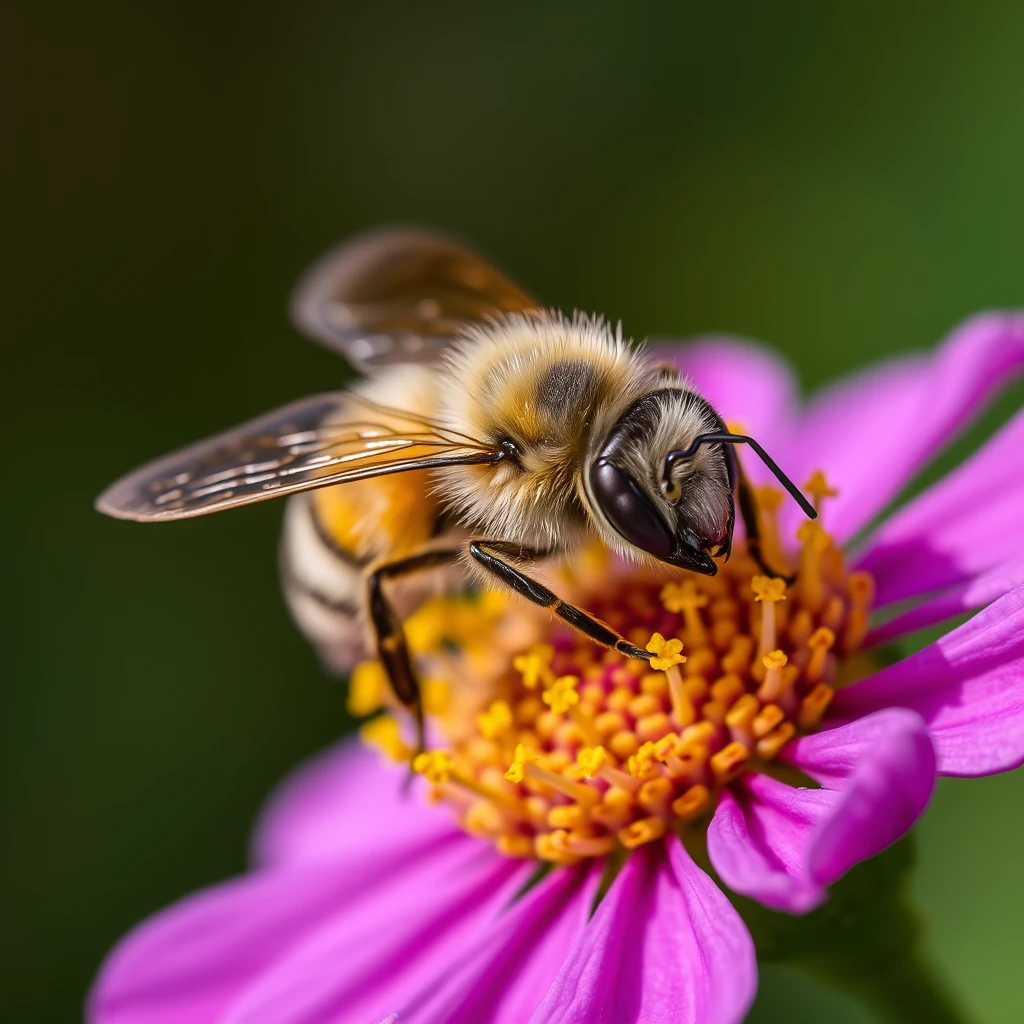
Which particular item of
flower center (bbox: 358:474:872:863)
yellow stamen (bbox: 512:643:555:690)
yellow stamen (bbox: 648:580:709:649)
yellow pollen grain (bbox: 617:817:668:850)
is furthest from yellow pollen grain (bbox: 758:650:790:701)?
yellow stamen (bbox: 512:643:555:690)

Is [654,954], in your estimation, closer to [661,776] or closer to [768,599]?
[661,776]

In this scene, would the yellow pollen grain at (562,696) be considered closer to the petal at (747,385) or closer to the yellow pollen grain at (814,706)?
the yellow pollen grain at (814,706)

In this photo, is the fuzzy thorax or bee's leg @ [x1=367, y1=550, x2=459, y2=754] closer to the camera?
the fuzzy thorax

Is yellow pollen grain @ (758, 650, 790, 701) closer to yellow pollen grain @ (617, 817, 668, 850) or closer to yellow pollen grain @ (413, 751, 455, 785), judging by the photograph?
yellow pollen grain @ (617, 817, 668, 850)

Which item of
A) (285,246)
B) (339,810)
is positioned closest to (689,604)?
(339,810)

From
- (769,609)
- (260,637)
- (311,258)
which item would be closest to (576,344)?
(769,609)

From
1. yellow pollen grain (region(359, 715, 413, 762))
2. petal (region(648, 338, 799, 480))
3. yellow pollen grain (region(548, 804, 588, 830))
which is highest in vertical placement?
petal (region(648, 338, 799, 480))
